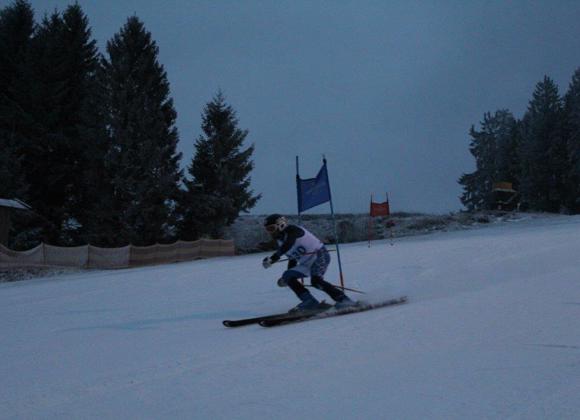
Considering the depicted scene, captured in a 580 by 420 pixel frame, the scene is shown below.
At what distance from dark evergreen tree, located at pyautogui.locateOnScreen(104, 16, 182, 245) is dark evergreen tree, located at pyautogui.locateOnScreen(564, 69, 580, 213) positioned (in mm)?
40247

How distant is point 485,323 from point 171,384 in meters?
3.83

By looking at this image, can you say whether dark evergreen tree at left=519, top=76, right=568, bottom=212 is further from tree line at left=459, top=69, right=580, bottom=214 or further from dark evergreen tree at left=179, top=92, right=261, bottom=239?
dark evergreen tree at left=179, top=92, right=261, bottom=239

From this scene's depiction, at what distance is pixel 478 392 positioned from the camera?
3.76m

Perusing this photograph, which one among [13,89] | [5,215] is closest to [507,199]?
[13,89]

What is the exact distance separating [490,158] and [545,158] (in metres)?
11.2

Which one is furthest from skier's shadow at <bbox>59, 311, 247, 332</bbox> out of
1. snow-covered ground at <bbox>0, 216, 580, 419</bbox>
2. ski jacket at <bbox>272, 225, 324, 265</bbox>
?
ski jacket at <bbox>272, 225, 324, 265</bbox>

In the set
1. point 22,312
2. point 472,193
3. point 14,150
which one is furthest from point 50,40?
point 472,193

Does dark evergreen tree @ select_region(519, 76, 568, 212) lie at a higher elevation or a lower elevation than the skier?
higher

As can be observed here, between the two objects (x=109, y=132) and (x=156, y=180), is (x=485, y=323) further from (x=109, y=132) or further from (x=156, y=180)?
(x=109, y=132)

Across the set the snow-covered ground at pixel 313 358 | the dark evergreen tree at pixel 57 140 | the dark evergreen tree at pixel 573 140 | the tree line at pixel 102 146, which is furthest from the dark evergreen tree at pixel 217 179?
the dark evergreen tree at pixel 573 140

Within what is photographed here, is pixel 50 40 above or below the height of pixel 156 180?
above

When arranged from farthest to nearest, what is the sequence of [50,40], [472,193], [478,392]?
[472,193]
[50,40]
[478,392]

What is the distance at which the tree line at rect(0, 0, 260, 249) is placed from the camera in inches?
1253

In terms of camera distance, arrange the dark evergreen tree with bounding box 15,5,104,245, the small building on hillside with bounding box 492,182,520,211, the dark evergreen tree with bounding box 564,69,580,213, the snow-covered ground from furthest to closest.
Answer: the small building on hillside with bounding box 492,182,520,211 → the dark evergreen tree with bounding box 564,69,580,213 → the dark evergreen tree with bounding box 15,5,104,245 → the snow-covered ground
